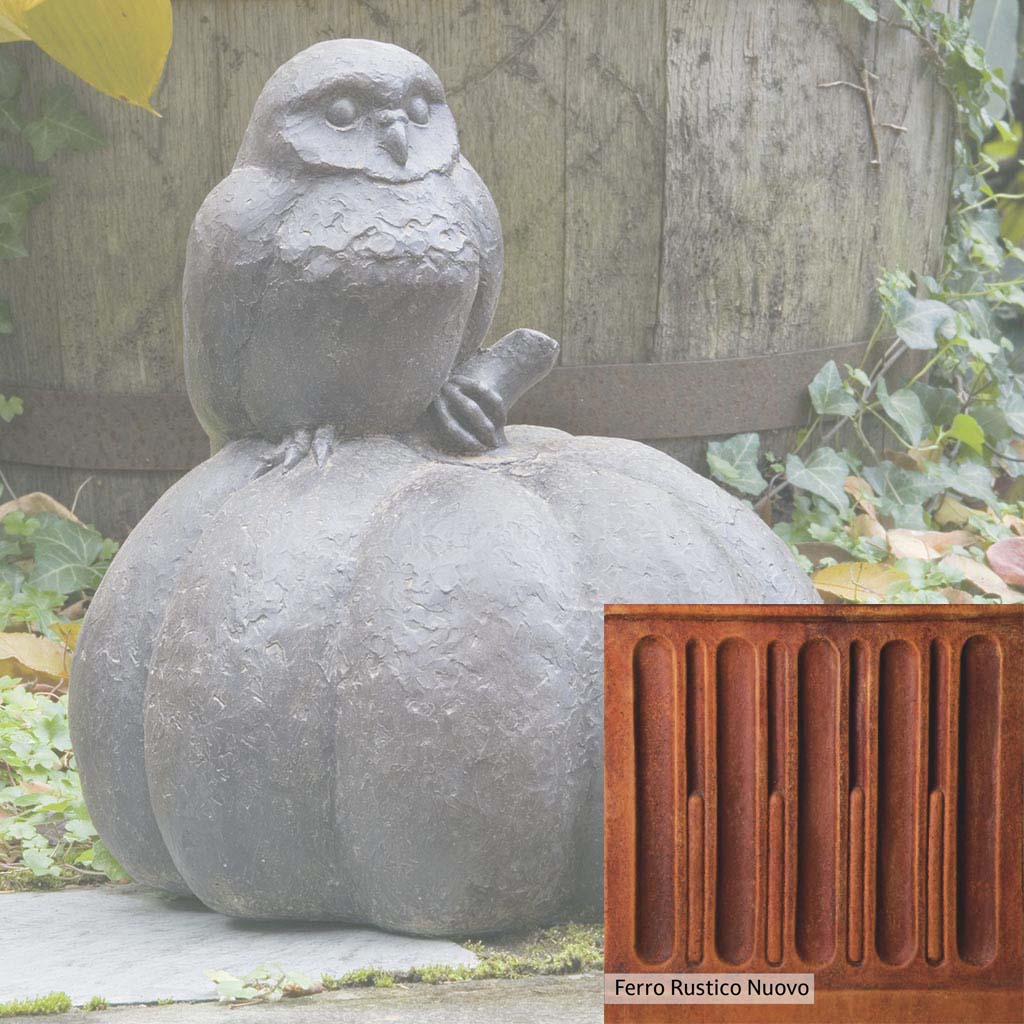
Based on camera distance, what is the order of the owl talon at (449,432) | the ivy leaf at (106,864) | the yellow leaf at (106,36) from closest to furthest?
the owl talon at (449,432)
the ivy leaf at (106,864)
the yellow leaf at (106,36)

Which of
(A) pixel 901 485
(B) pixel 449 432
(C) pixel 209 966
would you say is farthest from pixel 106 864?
(A) pixel 901 485

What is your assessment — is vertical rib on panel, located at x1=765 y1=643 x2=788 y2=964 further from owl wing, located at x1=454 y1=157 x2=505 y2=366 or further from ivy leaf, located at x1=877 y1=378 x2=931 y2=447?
ivy leaf, located at x1=877 y1=378 x2=931 y2=447

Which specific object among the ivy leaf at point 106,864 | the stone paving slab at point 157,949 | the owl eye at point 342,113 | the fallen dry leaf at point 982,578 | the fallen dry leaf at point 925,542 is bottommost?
the ivy leaf at point 106,864

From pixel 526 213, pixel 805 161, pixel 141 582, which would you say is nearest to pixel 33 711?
pixel 141 582

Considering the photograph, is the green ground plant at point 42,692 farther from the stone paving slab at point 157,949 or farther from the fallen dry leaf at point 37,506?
the stone paving slab at point 157,949

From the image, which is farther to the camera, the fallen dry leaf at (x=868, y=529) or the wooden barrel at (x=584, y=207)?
the fallen dry leaf at (x=868, y=529)

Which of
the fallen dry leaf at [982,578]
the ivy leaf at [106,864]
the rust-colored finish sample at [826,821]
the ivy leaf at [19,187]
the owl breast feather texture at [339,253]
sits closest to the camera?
the rust-colored finish sample at [826,821]

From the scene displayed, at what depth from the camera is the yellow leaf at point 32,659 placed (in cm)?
267

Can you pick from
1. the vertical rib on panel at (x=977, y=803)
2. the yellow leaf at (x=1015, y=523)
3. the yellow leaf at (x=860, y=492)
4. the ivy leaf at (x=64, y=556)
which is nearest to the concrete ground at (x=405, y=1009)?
the vertical rib on panel at (x=977, y=803)

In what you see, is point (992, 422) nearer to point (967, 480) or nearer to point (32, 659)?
point (967, 480)

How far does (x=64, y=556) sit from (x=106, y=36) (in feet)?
3.39

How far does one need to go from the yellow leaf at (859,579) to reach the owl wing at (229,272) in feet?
4.26

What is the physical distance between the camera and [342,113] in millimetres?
1770

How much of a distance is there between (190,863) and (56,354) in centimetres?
157
